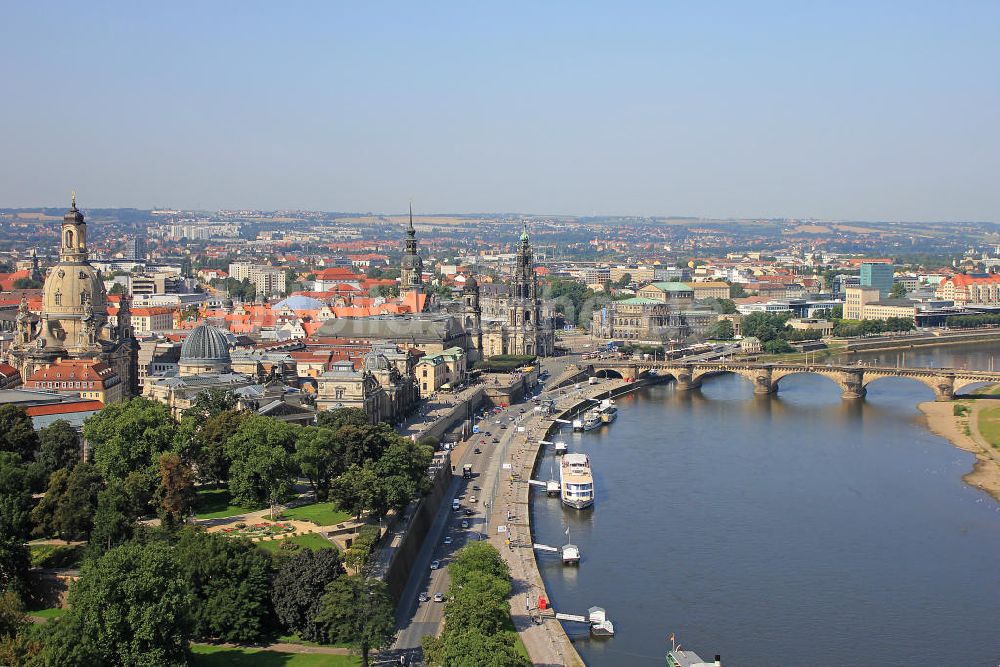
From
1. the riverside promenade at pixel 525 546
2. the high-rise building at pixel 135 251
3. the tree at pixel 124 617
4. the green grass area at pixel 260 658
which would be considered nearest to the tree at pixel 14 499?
the tree at pixel 124 617

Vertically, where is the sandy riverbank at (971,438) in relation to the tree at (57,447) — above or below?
below

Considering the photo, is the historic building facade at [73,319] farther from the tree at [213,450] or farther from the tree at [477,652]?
the tree at [477,652]

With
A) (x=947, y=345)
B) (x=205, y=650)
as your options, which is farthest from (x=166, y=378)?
(x=947, y=345)

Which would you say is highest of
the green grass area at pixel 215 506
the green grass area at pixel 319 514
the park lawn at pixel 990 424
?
the green grass area at pixel 215 506

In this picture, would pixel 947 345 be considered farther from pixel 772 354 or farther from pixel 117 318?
pixel 117 318

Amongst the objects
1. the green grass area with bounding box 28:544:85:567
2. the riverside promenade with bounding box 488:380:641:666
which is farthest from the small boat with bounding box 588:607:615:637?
the green grass area with bounding box 28:544:85:567

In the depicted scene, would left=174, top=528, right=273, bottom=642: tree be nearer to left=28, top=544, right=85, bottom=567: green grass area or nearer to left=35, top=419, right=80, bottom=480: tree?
left=28, top=544, right=85, bottom=567: green grass area
